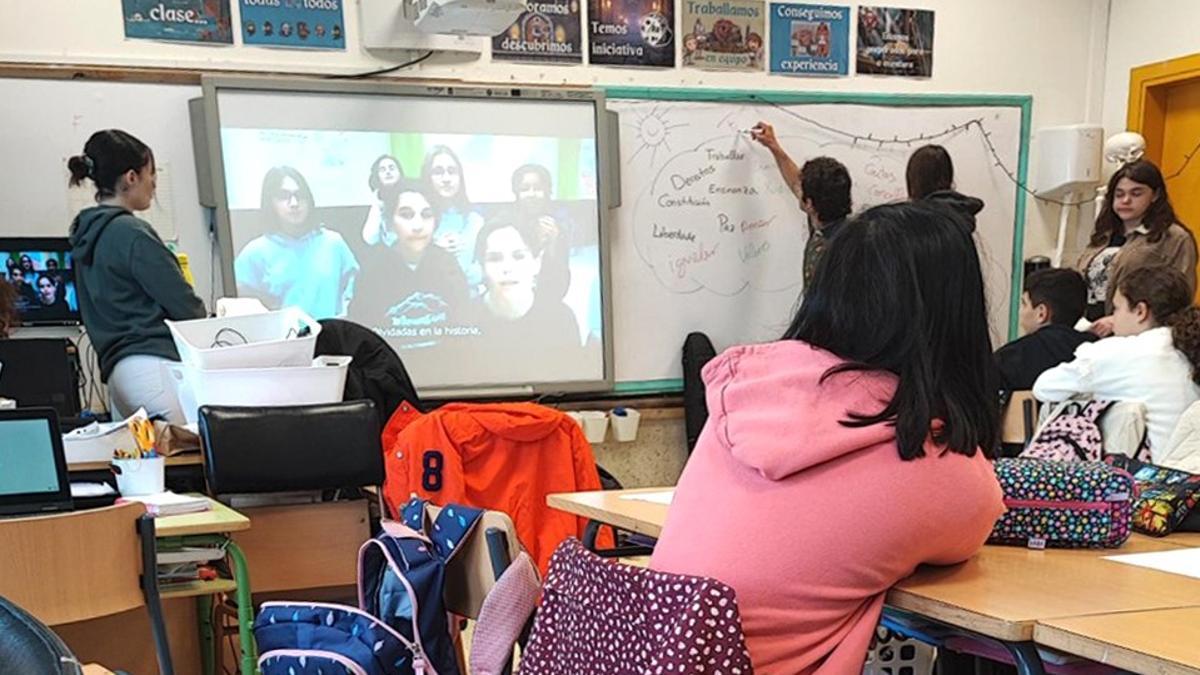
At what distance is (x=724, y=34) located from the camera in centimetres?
429

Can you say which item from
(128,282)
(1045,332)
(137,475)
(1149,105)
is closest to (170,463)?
(137,475)

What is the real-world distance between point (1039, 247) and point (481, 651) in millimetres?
4273

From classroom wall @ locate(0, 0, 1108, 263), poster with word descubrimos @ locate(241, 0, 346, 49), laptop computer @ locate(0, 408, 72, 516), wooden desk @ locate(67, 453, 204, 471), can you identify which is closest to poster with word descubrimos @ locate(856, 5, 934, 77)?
classroom wall @ locate(0, 0, 1108, 263)

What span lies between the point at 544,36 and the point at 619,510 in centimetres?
278

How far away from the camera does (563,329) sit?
4.10m

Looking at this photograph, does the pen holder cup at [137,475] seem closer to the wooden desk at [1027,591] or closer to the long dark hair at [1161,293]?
the wooden desk at [1027,591]

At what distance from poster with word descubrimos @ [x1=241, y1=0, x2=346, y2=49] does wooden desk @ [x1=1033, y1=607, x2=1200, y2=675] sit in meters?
3.45

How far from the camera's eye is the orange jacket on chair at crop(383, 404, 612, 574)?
2.69 m

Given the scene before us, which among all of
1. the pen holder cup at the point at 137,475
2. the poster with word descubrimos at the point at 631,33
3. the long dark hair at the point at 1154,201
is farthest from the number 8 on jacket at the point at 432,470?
the long dark hair at the point at 1154,201

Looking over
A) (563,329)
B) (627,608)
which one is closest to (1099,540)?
(627,608)

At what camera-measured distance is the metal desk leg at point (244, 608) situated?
6.75 feet

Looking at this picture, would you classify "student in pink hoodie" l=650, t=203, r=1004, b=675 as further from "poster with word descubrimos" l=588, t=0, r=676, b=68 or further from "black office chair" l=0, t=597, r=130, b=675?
"poster with word descubrimos" l=588, t=0, r=676, b=68

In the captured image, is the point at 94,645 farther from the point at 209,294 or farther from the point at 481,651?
the point at 209,294

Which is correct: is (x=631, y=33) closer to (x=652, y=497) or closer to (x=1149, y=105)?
(x=1149, y=105)
